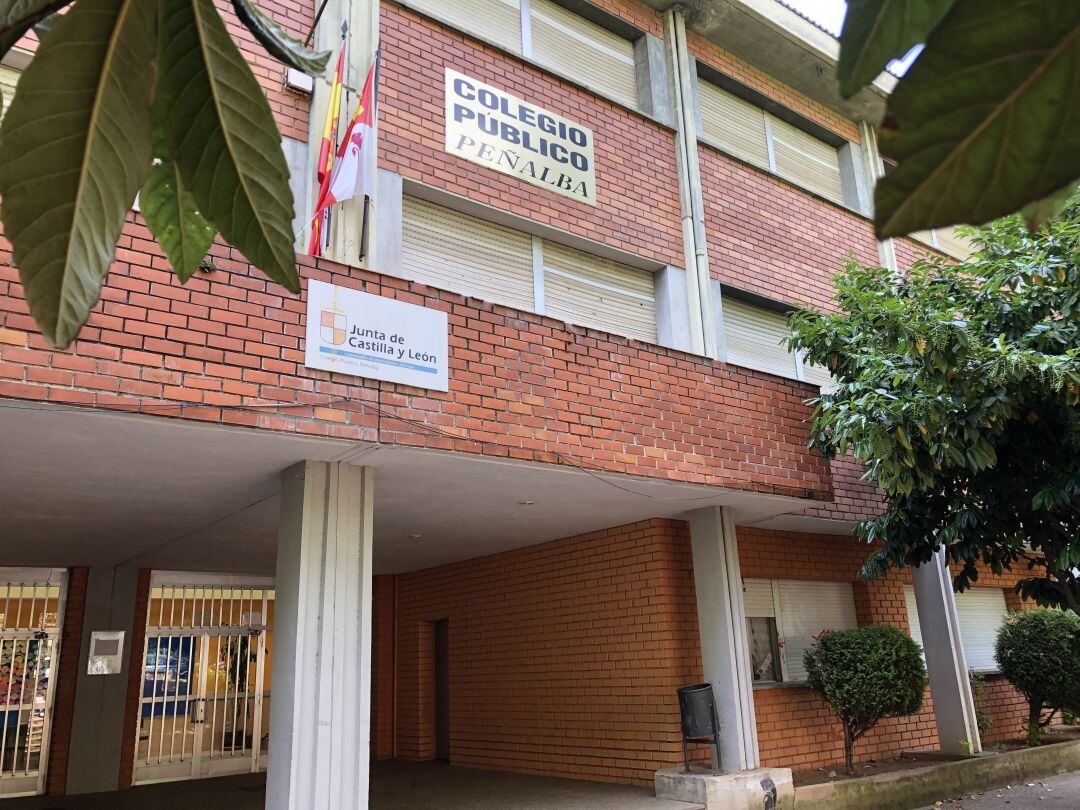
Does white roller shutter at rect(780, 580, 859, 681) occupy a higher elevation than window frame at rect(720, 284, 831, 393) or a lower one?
lower

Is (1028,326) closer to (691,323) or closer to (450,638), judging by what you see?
(691,323)

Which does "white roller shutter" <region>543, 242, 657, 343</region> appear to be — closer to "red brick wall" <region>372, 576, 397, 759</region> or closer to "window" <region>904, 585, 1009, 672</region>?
"window" <region>904, 585, 1009, 672</region>

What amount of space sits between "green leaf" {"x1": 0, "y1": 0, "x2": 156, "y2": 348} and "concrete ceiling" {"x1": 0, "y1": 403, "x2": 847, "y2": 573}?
4934 mm

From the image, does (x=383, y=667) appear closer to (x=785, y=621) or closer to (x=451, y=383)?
(x=785, y=621)

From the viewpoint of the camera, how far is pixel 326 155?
23.9ft

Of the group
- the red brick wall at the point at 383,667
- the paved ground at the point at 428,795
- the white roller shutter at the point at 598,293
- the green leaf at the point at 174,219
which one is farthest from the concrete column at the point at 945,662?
the green leaf at the point at 174,219

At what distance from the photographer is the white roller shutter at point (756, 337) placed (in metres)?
11.3

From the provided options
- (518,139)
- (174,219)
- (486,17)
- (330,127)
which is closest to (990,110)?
(174,219)

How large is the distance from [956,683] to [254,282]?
10.3 meters

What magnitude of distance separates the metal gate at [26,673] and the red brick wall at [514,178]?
788 centimetres

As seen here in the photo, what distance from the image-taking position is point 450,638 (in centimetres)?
1285

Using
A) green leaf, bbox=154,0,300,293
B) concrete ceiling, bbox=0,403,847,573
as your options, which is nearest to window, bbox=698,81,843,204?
concrete ceiling, bbox=0,403,847,573

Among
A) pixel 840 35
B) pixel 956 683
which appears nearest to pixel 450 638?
pixel 956 683

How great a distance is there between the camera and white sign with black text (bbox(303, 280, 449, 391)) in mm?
5977
